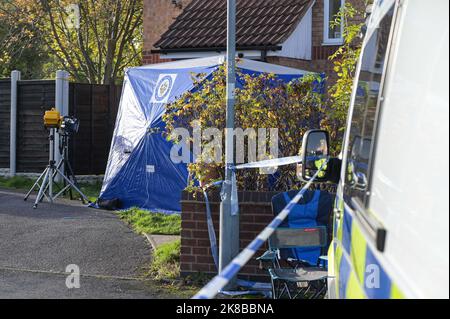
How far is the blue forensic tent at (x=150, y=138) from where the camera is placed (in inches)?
496

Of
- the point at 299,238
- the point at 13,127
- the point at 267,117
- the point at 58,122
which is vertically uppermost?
the point at 267,117

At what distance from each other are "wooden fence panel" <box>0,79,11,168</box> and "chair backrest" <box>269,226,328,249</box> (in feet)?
37.6

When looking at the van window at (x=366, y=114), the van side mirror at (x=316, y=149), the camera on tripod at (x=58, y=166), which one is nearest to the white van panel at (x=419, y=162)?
the van window at (x=366, y=114)

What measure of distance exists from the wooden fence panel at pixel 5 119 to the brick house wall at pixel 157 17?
3247mm

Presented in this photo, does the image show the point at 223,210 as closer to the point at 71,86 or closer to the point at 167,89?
the point at 167,89

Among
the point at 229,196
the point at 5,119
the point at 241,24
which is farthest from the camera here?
the point at 5,119

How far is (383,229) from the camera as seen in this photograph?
8.21 ft

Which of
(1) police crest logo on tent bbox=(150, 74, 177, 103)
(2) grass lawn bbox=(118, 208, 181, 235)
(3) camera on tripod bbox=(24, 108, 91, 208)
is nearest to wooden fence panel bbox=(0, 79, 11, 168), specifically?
(3) camera on tripod bbox=(24, 108, 91, 208)

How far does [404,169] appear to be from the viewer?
2422mm

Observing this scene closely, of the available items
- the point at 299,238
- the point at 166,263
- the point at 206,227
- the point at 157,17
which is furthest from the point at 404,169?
the point at 157,17

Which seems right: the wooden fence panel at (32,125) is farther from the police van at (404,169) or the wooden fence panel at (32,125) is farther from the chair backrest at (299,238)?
the police van at (404,169)

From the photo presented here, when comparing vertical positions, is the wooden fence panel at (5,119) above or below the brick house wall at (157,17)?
below

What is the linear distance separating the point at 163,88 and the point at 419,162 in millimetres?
10900

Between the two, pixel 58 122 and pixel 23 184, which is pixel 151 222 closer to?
pixel 58 122
